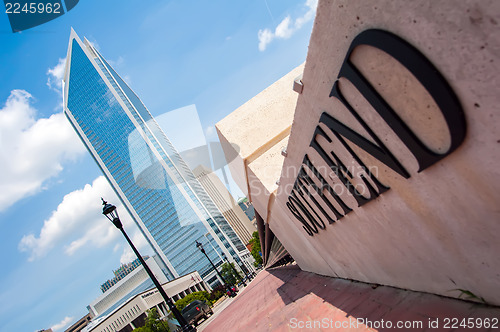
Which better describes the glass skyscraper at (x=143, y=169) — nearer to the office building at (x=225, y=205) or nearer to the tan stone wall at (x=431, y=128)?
the office building at (x=225, y=205)

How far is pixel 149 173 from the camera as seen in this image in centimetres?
11481

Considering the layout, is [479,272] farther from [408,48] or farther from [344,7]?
[344,7]

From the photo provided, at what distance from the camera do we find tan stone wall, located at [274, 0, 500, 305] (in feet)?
4.17

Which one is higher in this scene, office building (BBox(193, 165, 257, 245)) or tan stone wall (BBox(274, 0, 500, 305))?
office building (BBox(193, 165, 257, 245))

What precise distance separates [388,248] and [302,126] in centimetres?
182

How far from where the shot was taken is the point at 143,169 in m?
115

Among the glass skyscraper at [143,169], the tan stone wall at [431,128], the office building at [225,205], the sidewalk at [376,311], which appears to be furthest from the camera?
the office building at [225,205]

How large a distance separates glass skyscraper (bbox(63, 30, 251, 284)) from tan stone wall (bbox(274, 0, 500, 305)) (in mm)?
103851

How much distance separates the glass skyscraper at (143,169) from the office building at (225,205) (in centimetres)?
2050

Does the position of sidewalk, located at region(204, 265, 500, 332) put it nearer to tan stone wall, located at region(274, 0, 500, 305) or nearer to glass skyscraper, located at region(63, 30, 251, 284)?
tan stone wall, located at region(274, 0, 500, 305)

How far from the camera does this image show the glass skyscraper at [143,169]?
355 feet

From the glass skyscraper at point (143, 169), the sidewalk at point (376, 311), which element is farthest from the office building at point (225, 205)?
the sidewalk at point (376, 311)

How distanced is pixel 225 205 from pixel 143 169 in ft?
190

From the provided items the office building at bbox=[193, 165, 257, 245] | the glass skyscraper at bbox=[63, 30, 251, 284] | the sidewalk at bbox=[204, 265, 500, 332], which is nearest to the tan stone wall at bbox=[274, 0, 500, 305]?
the sidewalk at bbox=[204, 265, 500, 332]
